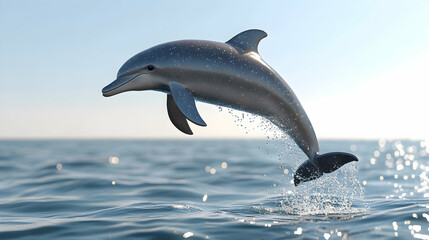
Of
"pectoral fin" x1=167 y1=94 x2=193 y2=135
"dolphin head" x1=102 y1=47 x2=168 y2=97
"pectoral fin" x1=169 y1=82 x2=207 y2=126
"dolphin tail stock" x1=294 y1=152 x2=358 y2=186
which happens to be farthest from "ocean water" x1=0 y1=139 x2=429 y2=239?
"dolphin head" x1=102 y1=47 x2=168 y2=97

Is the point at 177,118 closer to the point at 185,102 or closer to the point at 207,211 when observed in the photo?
the point at 185,102

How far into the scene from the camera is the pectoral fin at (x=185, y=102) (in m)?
5.13

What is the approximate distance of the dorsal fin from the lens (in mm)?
6109

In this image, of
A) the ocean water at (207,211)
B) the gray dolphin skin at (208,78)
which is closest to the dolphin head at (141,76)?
the gray dolphin skin at (208,78)

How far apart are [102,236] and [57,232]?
80 centimetres

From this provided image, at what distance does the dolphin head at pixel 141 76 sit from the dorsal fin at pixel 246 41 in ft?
3.84

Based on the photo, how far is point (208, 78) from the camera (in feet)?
18.6

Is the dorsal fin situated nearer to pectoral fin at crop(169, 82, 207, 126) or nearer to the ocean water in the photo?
pectoral fin at crop(169, 82, 207, 126)

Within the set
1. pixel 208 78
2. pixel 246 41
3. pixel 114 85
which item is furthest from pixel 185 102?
pixel 246 41

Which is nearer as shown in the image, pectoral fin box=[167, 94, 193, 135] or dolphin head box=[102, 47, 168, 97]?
dolphin head box=[102, 47, 168, 97]

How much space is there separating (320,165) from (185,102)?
2.93m

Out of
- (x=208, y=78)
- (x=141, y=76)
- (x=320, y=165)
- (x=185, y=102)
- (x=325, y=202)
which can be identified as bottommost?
(x=325, y=202)

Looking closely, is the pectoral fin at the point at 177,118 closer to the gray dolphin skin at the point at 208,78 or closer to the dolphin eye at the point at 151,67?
the gray dolphin skin at the point at 208,78

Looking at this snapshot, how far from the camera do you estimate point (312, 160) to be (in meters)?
7.19
